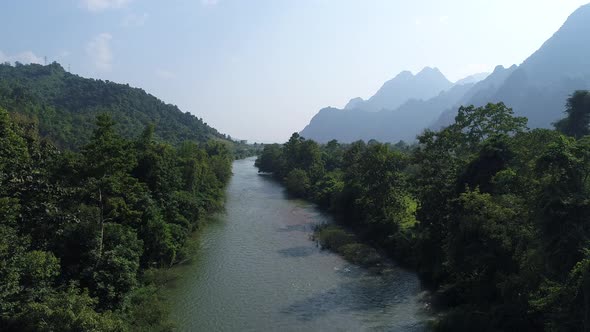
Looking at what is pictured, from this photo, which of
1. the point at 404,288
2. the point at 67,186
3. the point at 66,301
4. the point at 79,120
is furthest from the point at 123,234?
the point at 79,120

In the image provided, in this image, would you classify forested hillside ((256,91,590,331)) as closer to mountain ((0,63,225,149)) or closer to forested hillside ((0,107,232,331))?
forested hillside ((0,107,232,331))

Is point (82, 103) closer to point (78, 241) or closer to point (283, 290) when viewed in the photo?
point (78, 241)

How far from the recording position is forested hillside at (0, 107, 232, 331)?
55.1 feet

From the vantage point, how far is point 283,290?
28.4m

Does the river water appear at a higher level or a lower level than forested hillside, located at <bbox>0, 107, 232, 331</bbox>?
lower

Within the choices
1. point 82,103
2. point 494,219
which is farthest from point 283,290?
point 82,103

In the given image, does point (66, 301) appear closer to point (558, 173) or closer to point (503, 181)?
point (558, 173)

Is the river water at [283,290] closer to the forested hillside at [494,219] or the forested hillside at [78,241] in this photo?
the forested hillside at [494,219]

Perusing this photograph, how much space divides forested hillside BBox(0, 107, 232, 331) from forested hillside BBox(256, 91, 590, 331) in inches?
673

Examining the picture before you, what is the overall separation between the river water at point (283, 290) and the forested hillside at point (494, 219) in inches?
112

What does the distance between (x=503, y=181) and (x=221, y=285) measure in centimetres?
2000

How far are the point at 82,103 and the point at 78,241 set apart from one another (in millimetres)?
149074

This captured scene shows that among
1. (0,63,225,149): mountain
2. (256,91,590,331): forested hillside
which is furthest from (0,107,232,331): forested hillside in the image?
(0,63,225,149): mountain

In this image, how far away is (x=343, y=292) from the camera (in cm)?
2825
